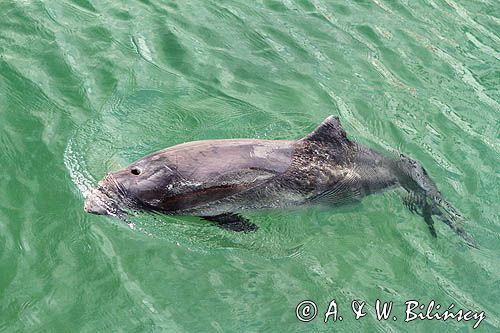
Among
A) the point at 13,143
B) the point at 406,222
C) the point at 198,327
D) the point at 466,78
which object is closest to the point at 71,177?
the point at 13,143

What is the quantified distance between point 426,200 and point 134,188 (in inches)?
122

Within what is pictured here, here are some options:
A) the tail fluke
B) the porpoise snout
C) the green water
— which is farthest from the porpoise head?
the tail fluke

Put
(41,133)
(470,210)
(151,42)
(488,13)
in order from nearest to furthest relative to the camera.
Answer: (41,133) < (470,210) < (151,42) < (488,13)

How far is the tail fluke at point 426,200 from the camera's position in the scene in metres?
6.86

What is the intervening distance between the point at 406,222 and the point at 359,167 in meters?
0.70

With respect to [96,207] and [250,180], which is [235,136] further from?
[96,207]

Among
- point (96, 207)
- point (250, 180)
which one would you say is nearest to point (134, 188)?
point (96, 207)

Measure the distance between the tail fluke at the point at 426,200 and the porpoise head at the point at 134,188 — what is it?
2.62 metres

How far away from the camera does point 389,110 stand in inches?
338

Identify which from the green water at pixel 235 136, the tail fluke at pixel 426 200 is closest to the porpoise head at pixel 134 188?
the green water at pixel 235 136

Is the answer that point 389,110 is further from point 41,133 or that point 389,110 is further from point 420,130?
point 41,133

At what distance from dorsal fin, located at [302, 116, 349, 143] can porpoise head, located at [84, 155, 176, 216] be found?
153 centimetres

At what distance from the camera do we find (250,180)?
5.95 metres

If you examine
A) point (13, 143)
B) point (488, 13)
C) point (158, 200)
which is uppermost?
point (488, 13)
